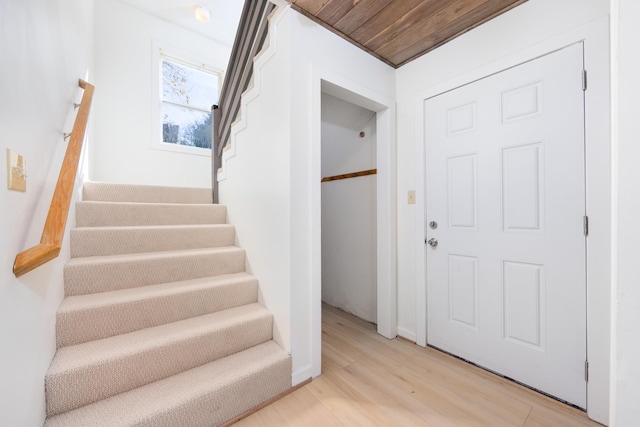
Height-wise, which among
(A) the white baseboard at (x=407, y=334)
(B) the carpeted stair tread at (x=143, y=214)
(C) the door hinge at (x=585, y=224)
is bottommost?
(A) the white baseboard at (x=407, y=334)

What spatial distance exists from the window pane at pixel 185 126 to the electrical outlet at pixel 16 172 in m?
2.88

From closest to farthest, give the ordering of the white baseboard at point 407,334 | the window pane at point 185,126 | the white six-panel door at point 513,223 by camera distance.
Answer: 1. the white six-panel door at point 513,223
2. the white baseboard at point 407,334
3. the window pane at point 185,126

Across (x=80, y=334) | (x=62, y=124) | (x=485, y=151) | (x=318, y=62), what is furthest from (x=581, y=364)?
(x=62, y=124)

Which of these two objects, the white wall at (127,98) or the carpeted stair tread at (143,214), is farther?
the white wall at (127,98)

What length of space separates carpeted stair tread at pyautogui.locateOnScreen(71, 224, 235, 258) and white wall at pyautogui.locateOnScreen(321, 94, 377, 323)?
1216 millimetres

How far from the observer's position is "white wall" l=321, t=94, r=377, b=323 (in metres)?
2.56

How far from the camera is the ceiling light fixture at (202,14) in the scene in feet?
10.3

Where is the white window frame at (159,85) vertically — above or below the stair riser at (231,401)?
above

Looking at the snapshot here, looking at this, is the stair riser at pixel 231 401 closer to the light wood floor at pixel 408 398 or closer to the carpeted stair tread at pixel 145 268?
the light wood floor at pixel 408 398

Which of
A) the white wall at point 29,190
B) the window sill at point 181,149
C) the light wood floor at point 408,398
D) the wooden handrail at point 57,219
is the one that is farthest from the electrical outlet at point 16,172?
the window sill at point 181,149

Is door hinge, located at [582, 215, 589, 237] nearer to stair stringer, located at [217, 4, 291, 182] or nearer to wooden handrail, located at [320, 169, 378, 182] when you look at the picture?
wooden handrail, located at [320, 169, 378, 182]

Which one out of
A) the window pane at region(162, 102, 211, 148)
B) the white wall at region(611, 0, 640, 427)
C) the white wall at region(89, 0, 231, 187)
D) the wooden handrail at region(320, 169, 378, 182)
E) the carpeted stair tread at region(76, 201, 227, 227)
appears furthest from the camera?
the window pane at region(162, 102, 211, 148)

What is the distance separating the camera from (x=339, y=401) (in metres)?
1.45

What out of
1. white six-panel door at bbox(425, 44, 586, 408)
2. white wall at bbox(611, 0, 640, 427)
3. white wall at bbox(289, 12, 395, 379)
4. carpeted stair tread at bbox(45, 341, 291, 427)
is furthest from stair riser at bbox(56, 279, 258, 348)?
white wall at bbox(611, 0, 640, 427)
